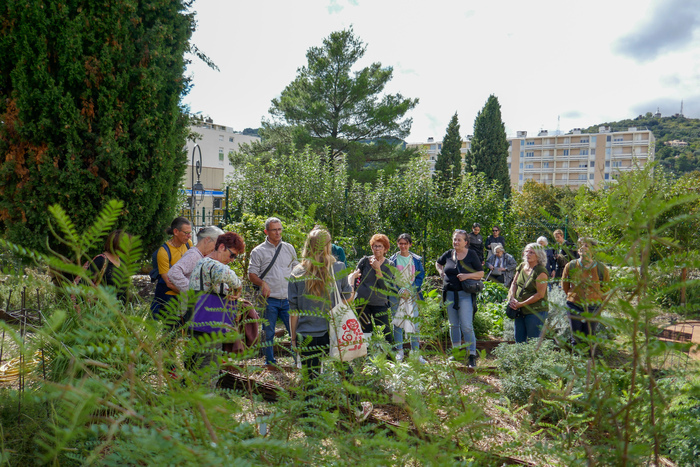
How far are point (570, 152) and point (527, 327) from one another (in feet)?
360

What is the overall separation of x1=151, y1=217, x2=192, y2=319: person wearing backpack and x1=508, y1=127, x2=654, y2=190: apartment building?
10241 cm

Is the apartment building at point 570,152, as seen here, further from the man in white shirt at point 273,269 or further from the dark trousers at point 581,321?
the dark trousers at point 581,321

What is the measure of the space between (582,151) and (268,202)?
107465 millimetres

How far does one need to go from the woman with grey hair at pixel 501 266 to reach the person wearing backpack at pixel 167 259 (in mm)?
6916

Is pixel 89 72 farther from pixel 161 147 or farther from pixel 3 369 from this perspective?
pixel 3 369

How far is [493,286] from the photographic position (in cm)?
905

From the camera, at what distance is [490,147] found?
33844 millimetres

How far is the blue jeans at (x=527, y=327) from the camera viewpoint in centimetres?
546

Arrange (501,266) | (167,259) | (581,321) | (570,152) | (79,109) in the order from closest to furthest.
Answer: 1. (581,321)
2. (167,259)
3. (79,109)
4. (501,266)
5. (570,152)

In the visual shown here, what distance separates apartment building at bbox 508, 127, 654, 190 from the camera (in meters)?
97.1

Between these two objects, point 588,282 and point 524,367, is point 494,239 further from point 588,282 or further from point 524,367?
point 588,282

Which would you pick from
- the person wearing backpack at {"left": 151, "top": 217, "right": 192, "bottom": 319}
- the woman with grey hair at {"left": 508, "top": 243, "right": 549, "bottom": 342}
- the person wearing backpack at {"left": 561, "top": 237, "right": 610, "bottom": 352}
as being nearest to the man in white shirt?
the person wearing backpack at {"left": 151, "top": 217, "right": 192, "bottom": 319}

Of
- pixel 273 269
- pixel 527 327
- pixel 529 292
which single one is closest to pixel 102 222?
pixel 273 269

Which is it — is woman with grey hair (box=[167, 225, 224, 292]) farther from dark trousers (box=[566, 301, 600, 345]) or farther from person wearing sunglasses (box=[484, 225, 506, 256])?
person wearing sunglasses (box=[484, 225, 506, 256])
